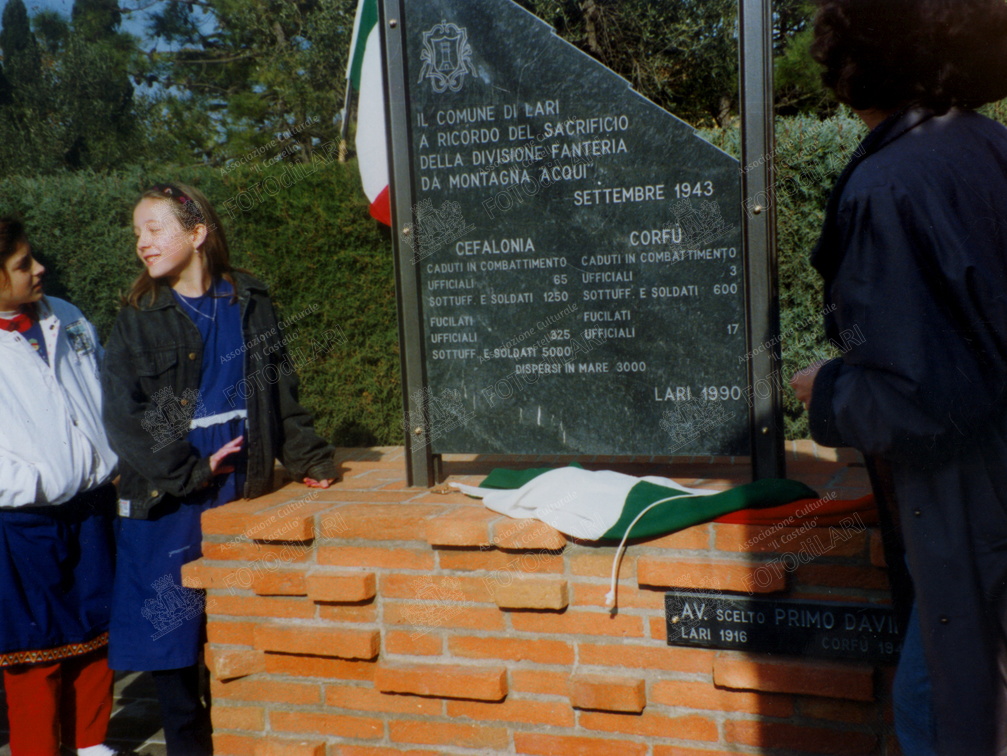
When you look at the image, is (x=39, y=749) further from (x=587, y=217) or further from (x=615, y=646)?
(x=587, y=217)

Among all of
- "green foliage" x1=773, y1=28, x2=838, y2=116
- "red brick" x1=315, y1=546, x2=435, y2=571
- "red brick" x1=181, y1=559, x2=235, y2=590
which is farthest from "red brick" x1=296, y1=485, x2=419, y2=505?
"green foliage" x1=773, y1=28, x2=838, y2=116

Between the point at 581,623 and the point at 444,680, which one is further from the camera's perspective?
the point at 444,680

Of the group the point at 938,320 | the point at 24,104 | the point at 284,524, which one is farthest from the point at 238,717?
the point at 24,104

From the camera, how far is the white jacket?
113 inches

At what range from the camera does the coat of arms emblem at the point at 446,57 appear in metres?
2.75

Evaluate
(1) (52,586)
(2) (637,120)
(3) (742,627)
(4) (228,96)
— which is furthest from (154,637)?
(4) (228,96)

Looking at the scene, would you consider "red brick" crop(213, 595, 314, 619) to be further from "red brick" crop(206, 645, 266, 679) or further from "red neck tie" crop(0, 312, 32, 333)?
"red neck tie" crop(0, 312, 32, 333)

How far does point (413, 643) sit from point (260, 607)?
1.75 ft

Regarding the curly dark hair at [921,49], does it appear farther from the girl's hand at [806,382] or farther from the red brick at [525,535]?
the red brick at [525,535]

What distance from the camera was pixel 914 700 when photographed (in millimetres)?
1734

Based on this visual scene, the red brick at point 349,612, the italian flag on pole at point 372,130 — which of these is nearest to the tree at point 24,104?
the italian flag on pole at point 372,130

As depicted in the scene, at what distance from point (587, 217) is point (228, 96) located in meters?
14.9

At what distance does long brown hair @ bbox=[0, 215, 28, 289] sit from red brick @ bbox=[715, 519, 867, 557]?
2.49 m

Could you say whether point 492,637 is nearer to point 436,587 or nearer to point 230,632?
point 436,587
